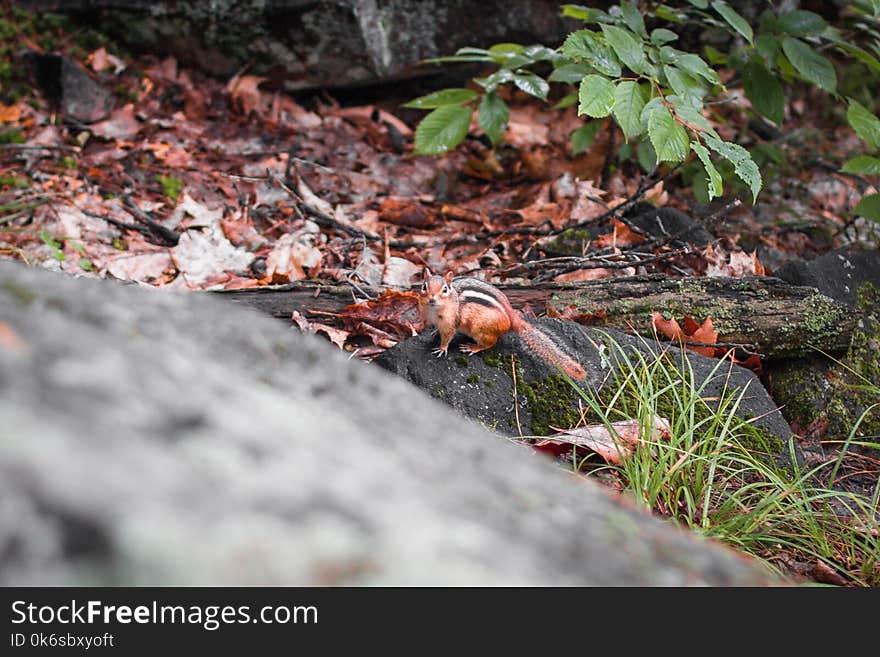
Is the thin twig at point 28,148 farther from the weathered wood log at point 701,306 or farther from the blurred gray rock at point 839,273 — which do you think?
the blurred gray rock at point 839,273

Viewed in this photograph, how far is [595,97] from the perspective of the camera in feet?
10.3

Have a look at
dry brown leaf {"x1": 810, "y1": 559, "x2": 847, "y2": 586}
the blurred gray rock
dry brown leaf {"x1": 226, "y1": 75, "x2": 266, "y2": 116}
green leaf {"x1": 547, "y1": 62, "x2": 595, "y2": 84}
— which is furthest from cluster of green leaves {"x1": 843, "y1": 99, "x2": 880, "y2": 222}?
dry brown leaf {"x1": 226, "y1": 75, "x2": 266, "y2": 116}

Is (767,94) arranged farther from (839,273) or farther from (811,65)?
(839,273)

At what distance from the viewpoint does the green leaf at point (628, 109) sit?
315 centimetres

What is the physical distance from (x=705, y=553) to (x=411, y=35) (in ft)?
19.4

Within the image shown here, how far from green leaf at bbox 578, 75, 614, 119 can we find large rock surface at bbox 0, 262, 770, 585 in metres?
2.16

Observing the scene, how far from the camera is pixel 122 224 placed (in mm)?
4859

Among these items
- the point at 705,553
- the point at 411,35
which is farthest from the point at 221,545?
the point at 411,35

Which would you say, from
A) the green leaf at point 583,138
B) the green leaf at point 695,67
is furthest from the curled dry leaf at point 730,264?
the green leaf at point 695,67

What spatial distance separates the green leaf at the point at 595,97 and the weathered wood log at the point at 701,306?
1.05m

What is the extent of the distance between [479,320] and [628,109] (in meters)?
1.13

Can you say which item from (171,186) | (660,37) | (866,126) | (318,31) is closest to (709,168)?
(660,37)

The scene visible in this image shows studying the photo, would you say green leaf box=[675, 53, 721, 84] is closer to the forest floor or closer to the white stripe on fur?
the forest floor
